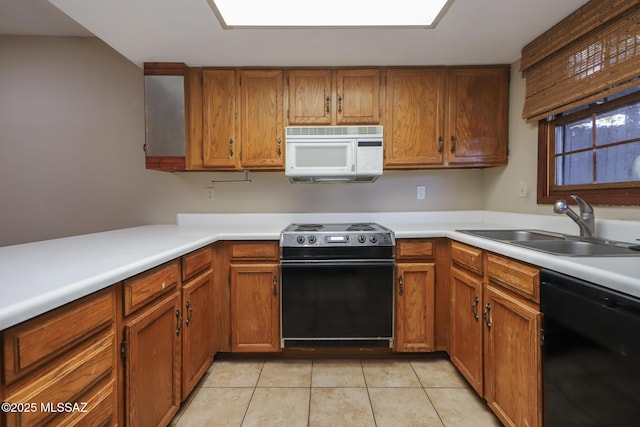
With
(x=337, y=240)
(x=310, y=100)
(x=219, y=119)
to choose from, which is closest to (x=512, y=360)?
(x=337, y=240)

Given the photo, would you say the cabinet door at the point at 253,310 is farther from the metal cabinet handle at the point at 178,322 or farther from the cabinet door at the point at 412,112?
the cabinet door at the point at 412,112

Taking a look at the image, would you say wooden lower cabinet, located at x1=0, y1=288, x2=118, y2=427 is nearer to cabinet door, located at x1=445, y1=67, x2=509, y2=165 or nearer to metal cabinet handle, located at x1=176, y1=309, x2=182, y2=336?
metal cabinet handle, located at x1=176, y1=309, x2=182, y2=336

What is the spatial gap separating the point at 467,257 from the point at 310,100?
155cm

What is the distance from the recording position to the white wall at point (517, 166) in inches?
80.1

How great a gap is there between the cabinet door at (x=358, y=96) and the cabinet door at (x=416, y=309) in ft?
3.75

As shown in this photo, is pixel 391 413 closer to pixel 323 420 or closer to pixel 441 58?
pixel 323 420

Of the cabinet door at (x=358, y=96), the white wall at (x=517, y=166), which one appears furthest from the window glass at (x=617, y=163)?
the cabinet door at (x=358, y=96)

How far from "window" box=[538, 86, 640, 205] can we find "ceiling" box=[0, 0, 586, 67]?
57cm

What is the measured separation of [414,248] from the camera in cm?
197

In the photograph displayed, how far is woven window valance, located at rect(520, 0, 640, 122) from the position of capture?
1335 millimetres

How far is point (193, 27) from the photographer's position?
5.70ft

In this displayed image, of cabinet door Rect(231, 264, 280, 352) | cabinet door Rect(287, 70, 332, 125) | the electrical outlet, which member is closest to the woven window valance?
the electrical outlet

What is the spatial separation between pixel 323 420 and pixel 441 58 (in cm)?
244

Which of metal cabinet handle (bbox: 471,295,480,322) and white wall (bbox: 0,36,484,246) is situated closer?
metal cabinet handle (bbox: 471,295,480,322)
